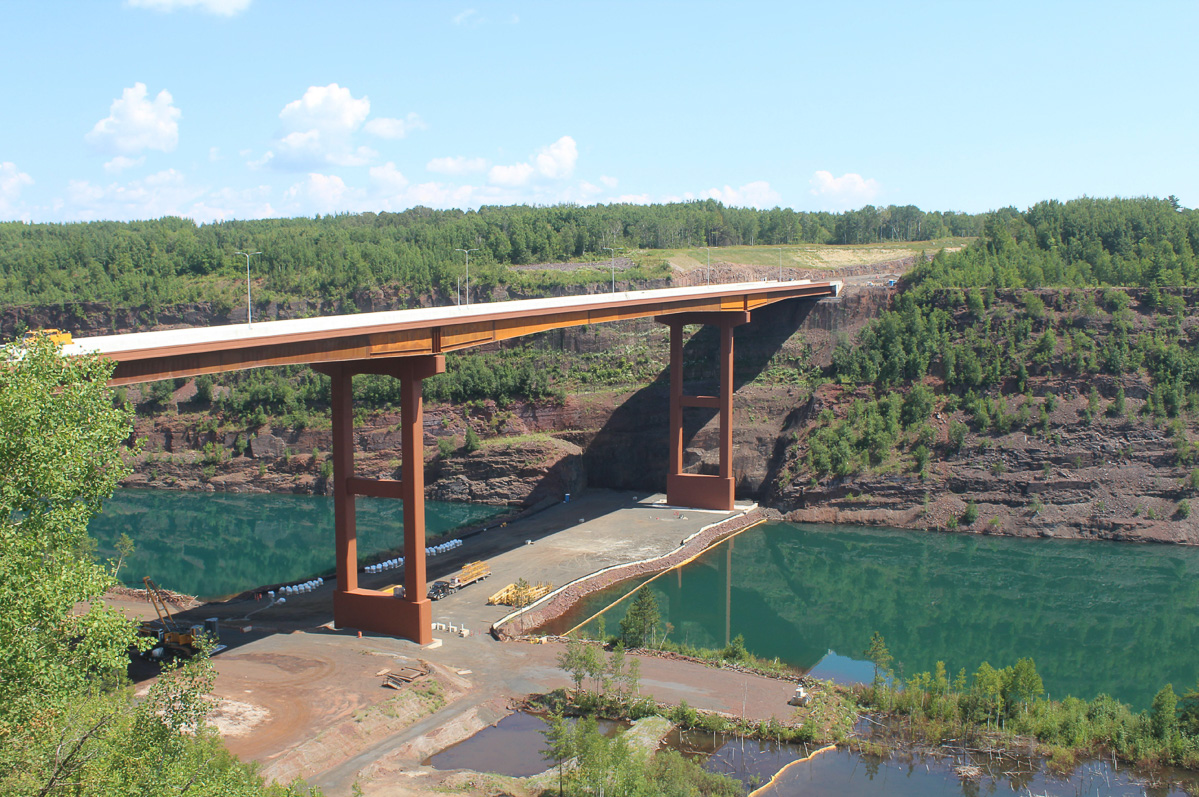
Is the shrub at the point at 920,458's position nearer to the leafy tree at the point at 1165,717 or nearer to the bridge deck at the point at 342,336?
the bridge deck at the point at 342,336

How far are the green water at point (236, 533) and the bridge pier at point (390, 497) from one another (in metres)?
14.8

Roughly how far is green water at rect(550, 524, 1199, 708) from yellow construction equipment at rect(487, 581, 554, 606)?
211cm

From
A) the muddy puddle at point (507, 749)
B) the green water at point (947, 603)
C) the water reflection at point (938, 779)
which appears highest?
the muddy puddle at point (507, 749)

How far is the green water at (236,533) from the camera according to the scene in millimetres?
56156

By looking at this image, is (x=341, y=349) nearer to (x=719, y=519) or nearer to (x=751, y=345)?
(x=719, y=519)

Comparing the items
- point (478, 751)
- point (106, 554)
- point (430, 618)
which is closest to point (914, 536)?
point (430, 618)

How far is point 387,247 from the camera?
4651 inches

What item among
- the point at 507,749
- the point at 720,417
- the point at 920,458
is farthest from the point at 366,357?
the point at 920,458

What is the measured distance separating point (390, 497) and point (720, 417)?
32.1 metres

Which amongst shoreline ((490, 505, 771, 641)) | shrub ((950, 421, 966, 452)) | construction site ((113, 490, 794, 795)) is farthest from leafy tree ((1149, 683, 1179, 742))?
shrub ((950, 421, 966, 452))

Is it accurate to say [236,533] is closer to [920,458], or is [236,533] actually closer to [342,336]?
[342,336]

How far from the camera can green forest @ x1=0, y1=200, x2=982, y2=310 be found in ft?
353

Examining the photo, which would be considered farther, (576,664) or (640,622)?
(640,622)

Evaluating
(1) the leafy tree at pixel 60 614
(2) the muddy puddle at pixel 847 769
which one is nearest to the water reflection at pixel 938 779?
(2) the muddy puddle at pixel 847 769
